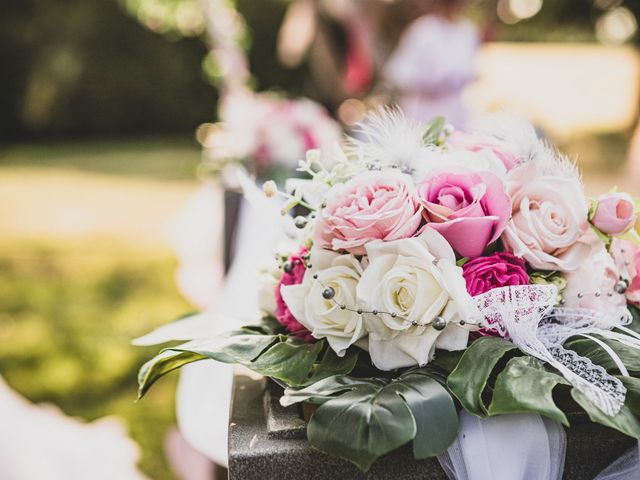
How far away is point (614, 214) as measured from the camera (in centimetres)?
124

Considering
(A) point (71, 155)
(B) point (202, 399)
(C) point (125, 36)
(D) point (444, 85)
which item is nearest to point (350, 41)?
(D) point (444, 85)

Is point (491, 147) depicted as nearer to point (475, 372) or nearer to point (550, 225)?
point (550, 225)

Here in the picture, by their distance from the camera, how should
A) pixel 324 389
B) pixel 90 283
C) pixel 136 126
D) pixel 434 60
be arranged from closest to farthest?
pixel 324 389
pixel 90 283
pixel 434 60
pixel 136 126

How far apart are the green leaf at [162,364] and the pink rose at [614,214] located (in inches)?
27.5

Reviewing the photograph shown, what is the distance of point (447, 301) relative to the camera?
1.19m

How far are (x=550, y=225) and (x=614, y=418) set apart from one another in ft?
1.09

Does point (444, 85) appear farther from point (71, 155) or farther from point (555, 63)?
point (555, 63)

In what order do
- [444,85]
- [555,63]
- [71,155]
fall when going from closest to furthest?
[444,85]
[71,155]
[555,63]

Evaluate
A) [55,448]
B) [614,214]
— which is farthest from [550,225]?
[55,448]

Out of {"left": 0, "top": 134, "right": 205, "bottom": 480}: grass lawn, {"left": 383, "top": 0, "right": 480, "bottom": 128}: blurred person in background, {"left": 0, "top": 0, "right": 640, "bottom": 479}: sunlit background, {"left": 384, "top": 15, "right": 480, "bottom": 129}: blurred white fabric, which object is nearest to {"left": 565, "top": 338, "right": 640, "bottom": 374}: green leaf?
{"left": 0, "top": 0, "right": 640, "bottom": 479}: sunlit background

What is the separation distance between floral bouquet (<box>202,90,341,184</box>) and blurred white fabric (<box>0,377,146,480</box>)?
182 cm

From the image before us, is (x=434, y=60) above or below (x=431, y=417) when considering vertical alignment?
above

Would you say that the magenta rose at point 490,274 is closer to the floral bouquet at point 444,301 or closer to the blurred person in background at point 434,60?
the floral bouquet at point 444,301

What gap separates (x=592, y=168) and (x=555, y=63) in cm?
783
